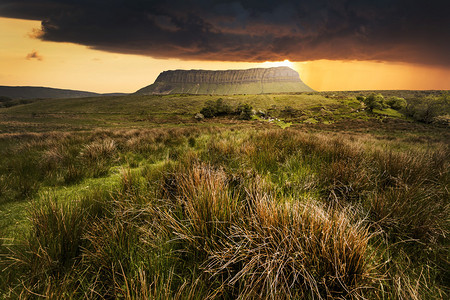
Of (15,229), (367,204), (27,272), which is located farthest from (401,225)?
(15,229)

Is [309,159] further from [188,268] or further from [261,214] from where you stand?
[188,268]

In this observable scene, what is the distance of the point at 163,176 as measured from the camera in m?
2.81

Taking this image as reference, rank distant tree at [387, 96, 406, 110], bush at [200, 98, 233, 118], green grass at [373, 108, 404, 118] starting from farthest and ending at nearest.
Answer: bush at [200, 98, 233, 118], distant tree at [387, 96, 406, 110], green grass at [373, 108, 404, 118]

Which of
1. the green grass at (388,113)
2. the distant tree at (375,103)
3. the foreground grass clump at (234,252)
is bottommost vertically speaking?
the foreground grass clump at (234,252)

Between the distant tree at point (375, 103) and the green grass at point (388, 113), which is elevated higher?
the distant tree at point (375, 103)

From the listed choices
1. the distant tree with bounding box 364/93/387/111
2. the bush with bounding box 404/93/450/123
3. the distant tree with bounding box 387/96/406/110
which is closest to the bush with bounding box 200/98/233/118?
the distant tree with bounding box 364/93/387/111

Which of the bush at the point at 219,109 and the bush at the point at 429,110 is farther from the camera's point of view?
the bush at the point at 219,109

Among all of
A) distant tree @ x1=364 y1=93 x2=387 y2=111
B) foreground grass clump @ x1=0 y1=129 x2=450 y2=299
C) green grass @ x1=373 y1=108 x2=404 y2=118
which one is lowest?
foreground grass clump @ x1=0 y1=129 x2=450 y2=299

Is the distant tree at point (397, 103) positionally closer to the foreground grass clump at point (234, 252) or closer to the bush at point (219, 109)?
the bush at point (219, 109)

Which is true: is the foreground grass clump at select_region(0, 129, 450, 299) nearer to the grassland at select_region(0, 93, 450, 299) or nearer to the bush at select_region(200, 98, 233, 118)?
the grassland at select_region(0, 93, 450, 299)

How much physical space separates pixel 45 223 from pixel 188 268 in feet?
4.35

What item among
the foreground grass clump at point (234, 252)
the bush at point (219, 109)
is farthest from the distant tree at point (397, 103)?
the foreground grass clump at point (234, 252)

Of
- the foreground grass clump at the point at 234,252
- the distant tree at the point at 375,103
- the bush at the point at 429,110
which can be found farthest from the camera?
the distant tree at the point at 375,103

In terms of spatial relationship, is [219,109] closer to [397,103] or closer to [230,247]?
[397,103]
